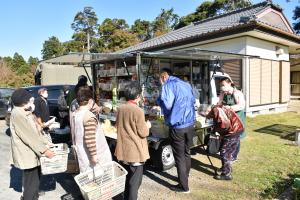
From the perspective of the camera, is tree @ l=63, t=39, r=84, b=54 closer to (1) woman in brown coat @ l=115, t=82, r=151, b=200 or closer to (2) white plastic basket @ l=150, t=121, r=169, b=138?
(2) white plastic basket @ l=150, t=121, r=169, b=138

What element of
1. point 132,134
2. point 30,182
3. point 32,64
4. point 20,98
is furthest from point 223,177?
point 32,64

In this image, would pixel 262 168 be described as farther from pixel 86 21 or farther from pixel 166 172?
pixel 86 21

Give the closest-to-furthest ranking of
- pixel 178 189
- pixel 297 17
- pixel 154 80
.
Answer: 1. pixel 178 189
2. pixel 154 80
3. pixel 297 17

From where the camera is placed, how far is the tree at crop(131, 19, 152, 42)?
129 feet

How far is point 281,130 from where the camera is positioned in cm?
966

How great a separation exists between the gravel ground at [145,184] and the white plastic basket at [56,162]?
1.63 ft

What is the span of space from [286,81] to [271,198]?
485 inches

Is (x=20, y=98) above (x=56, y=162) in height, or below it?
above

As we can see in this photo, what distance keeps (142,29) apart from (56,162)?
37.1 metres

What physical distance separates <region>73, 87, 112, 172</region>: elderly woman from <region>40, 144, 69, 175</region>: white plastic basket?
1.66 ft

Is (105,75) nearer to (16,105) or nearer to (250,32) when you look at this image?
(16,105)

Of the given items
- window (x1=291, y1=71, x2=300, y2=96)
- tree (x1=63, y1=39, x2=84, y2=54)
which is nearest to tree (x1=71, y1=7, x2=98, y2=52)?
tree (x1=63, y1=39, x2=84, y2=54)

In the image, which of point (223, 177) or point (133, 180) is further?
point (223, 177)

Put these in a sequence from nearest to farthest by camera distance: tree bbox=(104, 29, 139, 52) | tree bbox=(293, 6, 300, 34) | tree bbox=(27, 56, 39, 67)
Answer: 1. tree bbox=(293, 6, 300, 34)
2. tree bbox=(104, 29, 139, 52)
3. tree bbox=(27, 56, 39, 67)
